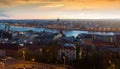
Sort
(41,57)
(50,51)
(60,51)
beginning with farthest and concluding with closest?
(60,51)
(50,51)
(41,57)

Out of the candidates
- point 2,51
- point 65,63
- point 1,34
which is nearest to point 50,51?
point 65,63

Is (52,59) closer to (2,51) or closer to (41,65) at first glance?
(41,65)

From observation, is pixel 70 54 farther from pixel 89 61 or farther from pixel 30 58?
pixel 89 61

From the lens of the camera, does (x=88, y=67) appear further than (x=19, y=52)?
No

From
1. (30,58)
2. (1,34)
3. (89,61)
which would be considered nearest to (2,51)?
(30,58)

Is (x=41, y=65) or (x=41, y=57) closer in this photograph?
(x=41, y=65)

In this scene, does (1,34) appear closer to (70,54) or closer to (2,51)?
(2,51)

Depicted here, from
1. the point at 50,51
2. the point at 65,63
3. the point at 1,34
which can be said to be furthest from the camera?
the point at 1,34

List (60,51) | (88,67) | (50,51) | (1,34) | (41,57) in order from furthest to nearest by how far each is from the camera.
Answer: (1,34) → (60,51) → (50,51) → (41,57) → (88,67)

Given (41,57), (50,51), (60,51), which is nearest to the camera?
(41,57)
